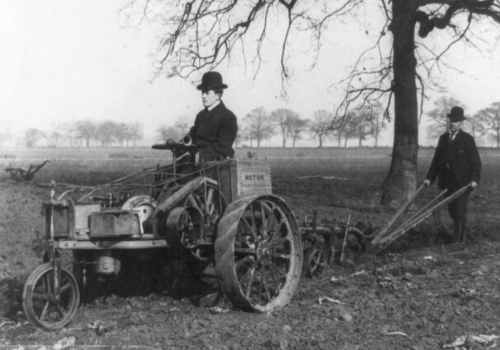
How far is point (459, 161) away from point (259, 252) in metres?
4.68

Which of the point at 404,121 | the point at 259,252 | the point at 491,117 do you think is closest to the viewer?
the point at 259,252

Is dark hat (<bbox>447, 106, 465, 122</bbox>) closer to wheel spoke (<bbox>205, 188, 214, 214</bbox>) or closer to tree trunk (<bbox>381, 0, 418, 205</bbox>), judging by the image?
tree trunk (<bbox>381, 0, 418, 205</bbox>)

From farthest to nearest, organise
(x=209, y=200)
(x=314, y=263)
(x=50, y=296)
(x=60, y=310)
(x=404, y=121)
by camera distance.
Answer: (x=404, y=121)
(x=314, y=263)
(x=209, y=200)
(x=60, y=310)
(x=50, y=296)

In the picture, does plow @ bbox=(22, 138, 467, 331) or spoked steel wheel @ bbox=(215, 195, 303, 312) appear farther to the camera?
spoked steel wheel @ bbox=(215, 195, 303, 312)

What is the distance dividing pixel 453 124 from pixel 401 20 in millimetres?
3900

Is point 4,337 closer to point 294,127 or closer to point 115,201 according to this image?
point 115,201

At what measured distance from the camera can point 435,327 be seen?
5008mm

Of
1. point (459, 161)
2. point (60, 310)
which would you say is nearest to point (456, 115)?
point (459, 161)

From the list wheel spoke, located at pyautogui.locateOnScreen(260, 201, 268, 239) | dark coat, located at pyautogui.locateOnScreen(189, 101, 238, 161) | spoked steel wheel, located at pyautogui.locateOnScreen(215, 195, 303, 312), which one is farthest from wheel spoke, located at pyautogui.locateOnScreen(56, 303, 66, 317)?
dark coat, located at pyautogui.locateOnScreen(189, 101, 238, 161)

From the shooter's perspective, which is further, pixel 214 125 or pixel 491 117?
pixel 491 117

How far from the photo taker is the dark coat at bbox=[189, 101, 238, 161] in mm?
6617

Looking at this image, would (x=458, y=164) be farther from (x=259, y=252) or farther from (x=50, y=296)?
(x=50, y=296)

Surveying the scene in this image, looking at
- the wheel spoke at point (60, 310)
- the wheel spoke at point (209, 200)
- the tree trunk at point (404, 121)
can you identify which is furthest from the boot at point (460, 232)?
the wheel spoke at point (60, 310)

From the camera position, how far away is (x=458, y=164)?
9297 millimetres
